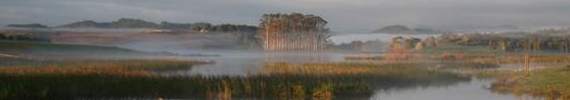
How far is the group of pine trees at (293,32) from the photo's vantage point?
8506 cm

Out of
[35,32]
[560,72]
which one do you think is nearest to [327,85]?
[560,72]

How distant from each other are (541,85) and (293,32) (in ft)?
196

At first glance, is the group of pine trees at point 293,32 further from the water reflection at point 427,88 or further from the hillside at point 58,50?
the water reflection at point 427,88

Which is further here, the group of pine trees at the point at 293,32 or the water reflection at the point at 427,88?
the group of pine trees at the point at 293,32

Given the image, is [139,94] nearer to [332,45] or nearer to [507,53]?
[507,53]

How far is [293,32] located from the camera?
87375mm

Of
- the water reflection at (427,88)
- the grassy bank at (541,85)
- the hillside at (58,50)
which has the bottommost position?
the water reflection at (427,88)

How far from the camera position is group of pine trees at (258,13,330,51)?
279 ft

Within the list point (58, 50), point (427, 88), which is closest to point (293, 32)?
point (58, 50)

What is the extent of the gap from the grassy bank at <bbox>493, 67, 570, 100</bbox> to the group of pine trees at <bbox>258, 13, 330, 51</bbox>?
2084 inches

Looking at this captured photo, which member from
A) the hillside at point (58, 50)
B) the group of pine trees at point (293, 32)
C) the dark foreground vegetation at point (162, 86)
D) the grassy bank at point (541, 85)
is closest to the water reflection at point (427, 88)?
the dark foreground vegetation at point (162, 86)

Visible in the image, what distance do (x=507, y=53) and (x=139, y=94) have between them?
168ft

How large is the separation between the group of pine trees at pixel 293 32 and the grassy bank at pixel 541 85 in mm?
52940

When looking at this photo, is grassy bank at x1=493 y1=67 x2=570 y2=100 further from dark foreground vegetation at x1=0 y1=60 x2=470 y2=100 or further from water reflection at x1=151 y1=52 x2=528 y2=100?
dark foreground vegetation at x1=0 y1=60 x2=470 y2=100
